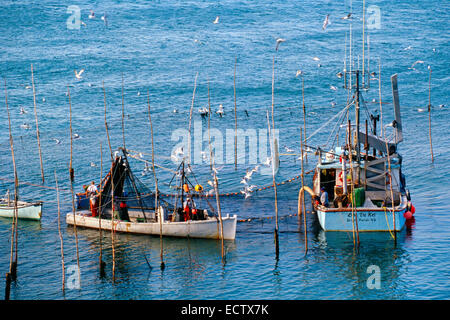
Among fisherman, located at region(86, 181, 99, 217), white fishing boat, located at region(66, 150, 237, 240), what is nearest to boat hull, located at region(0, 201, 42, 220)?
white fishing boat, located at region(66, 150, 237, 240)

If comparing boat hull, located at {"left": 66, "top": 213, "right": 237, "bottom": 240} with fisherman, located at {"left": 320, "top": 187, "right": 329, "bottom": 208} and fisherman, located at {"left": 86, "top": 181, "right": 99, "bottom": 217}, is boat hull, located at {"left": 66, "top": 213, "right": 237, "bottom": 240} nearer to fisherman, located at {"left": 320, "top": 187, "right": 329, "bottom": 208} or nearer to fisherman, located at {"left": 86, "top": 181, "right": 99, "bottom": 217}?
fisherman, located at {"left": 86, "top": 181, "right": 99, "bottom": 217}

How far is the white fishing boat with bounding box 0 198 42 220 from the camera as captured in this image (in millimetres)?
46156

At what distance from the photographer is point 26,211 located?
152 ft

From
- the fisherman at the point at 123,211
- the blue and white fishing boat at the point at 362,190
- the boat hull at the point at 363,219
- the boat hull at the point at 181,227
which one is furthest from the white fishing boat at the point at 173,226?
the boat hull at the point at 363,219

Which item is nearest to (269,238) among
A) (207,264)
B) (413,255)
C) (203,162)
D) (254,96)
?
(207,264)

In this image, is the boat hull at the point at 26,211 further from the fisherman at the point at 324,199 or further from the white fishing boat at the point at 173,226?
the fisherman at the point at 324,199

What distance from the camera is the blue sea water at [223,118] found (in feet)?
120

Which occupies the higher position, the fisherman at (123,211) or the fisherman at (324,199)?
the fisherman at (324,199)

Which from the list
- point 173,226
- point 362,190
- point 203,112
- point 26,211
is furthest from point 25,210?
point 203,112

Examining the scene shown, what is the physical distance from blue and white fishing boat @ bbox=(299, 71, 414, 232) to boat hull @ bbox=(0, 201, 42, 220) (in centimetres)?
1810

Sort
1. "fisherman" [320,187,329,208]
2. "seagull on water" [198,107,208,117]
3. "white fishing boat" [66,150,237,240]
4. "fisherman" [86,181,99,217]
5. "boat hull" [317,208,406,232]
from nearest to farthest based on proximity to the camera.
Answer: "boat hull" [317,208,406,232] → "white fishing boat" [66,150,237,240] → "fisherman" [320,187,329,208] → "fisherman" [86,181,99,217] → "seagull on water" [198,107,208,117]

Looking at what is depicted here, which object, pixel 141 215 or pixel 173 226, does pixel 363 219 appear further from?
pixel 141 215
